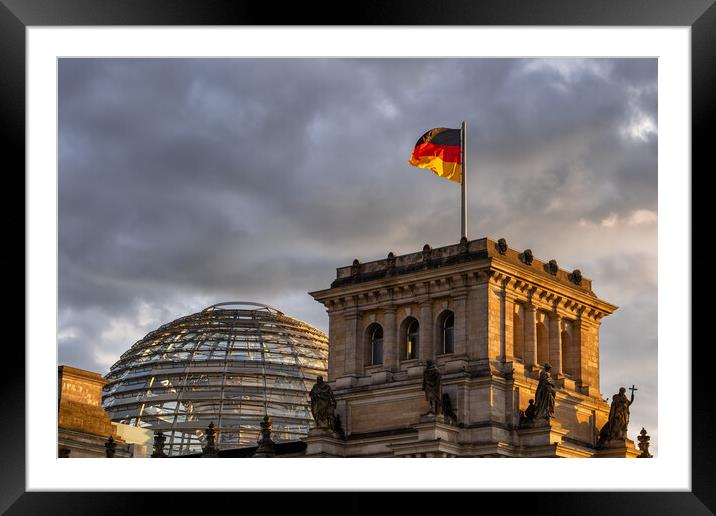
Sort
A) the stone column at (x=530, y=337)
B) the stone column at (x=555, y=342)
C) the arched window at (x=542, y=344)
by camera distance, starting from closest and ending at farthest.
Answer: the stone column at (x=530, y=337), the stone column at (x=555, y=342), the arched window at (x=542, y=344)

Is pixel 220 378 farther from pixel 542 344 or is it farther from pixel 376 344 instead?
pixel 542 344

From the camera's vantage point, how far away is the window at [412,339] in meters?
77.6

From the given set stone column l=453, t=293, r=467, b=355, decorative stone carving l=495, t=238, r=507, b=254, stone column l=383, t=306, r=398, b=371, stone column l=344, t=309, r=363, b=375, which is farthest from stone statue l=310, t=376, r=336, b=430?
decorative stone carving l=495, t=238, r=507, b=254

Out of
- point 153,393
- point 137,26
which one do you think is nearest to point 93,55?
point 137,26

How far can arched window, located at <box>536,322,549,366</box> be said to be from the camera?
77.9 meters

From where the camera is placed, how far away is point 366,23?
22.6 meters

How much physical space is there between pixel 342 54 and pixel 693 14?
5653 millimetres

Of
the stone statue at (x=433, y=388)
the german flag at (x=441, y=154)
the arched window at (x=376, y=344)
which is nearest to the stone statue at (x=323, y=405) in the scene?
the arched window at (x=376, y=344)

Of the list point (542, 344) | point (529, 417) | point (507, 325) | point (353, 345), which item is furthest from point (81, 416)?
point (542, 344)

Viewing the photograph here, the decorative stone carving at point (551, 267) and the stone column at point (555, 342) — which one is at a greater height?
the decorative stone carving at point (551, 267)

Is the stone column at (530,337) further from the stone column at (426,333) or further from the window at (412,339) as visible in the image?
the window at (412,339)

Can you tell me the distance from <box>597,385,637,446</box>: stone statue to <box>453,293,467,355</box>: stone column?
7821mm

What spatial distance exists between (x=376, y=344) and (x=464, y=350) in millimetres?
6609

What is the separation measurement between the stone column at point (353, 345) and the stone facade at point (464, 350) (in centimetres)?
5
